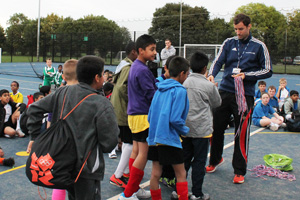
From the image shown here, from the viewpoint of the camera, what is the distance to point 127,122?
439cm

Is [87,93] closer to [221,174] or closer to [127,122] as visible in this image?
[127,122]

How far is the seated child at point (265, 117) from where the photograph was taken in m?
8.43

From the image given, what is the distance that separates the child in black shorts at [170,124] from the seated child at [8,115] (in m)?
4.33

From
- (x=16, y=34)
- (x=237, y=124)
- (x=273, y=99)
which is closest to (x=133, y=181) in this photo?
(x=237, y=124)

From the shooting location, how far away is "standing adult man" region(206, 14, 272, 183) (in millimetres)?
4516

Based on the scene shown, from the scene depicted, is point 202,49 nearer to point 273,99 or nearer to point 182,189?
point 273,99

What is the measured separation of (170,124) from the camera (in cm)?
351

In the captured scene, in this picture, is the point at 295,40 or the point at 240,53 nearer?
the point at 240,53

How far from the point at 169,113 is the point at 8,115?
506 cm

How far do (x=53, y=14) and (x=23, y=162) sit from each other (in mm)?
82734

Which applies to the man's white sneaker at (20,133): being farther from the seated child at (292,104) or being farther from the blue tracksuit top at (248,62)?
the seated child at (292,104)

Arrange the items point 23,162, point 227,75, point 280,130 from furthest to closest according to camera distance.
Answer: point 280,130 → point 23,162 → point 227,75

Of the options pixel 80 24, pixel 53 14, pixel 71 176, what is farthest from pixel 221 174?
pixel 53 14

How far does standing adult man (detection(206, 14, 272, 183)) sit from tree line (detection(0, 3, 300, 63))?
1083 inches
